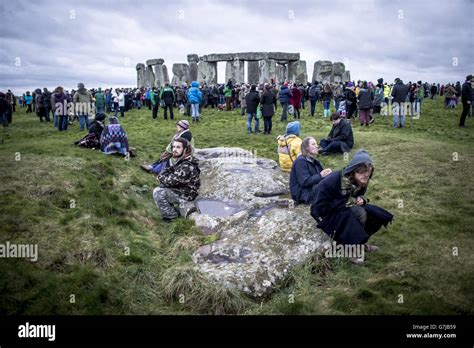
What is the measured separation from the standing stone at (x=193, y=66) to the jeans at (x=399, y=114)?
28749mm

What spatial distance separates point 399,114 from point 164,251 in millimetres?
15688

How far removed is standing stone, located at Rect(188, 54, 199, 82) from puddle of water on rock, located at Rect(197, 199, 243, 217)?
36.2m

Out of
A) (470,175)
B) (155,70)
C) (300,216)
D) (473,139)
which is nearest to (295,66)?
(155,70)

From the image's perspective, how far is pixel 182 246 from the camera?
714 cm

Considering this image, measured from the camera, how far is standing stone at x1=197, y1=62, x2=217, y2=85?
4291 cm

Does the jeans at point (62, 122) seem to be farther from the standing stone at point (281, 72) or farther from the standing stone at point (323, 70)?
the standing stone at point (281, 72)

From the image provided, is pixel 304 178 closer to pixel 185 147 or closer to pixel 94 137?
pixel 185 147

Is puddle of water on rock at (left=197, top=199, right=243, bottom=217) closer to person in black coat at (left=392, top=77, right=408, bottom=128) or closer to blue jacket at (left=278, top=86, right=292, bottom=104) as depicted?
person in black coat at (left=392, top=77, right=408, bottom=128)

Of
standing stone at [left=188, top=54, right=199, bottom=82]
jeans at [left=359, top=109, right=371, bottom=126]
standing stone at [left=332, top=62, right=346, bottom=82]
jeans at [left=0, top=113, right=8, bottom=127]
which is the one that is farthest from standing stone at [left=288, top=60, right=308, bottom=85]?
jeans at [left=0, top=113, right=8, bottom=127]

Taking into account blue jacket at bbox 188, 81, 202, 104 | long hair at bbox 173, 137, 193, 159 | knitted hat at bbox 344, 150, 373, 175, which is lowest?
knitted hat at bbox 344, 150, 373, 175

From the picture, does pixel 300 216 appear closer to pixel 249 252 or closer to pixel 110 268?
pixel 249 252

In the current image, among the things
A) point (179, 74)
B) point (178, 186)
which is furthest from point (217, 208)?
point (179, 74)

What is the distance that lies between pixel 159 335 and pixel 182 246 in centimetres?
257

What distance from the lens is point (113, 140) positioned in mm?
12242
